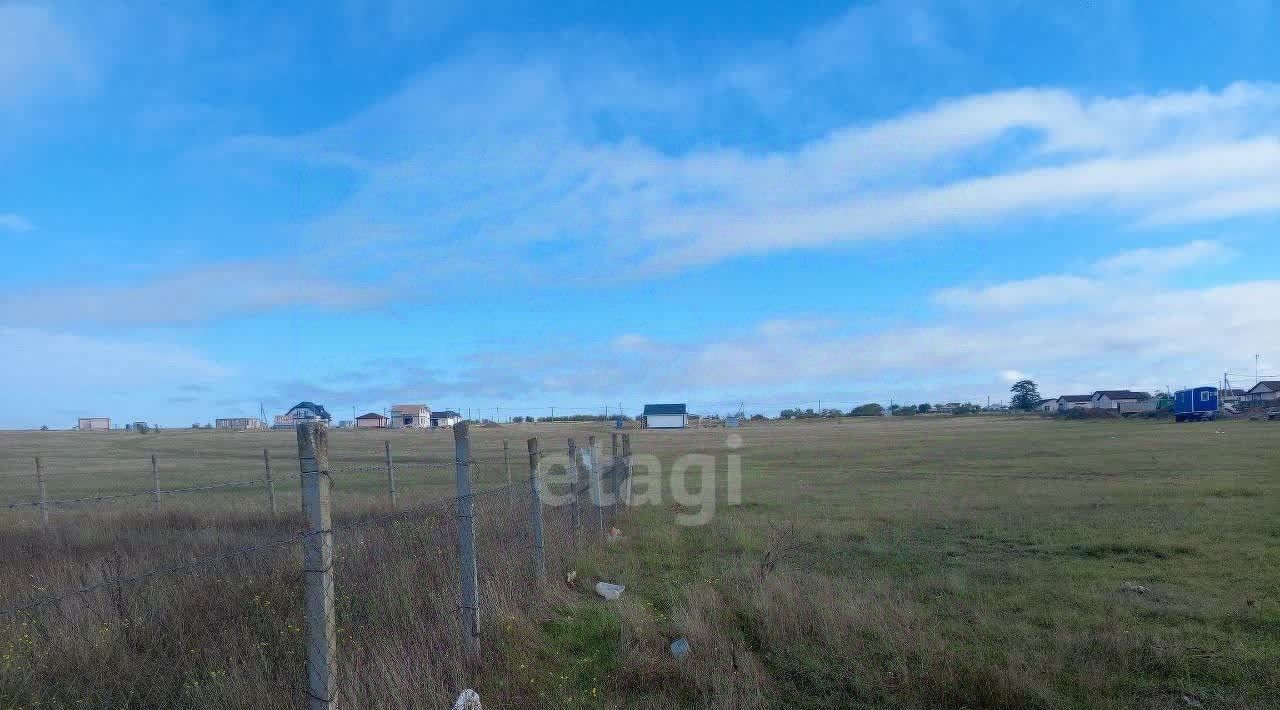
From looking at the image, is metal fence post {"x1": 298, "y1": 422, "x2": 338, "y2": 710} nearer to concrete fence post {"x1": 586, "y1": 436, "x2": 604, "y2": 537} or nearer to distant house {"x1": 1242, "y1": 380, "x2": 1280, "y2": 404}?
concrete fence post {"x1": 586, "y1": 436, "x2": 604, "y2": 537}

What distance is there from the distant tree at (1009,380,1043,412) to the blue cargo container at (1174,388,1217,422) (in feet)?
216

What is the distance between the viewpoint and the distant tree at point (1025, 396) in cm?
14262

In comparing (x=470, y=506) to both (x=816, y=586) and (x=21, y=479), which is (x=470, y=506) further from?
(x=21, y=479)

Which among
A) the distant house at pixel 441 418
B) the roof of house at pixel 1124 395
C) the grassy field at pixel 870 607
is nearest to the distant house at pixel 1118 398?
the roof of house at pixel 1124 395

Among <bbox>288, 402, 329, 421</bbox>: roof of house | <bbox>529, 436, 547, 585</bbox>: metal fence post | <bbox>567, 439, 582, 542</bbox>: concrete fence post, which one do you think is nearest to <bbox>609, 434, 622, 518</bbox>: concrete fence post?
<bbox>567, 439, 582, 542</bbox>: concrete fence post

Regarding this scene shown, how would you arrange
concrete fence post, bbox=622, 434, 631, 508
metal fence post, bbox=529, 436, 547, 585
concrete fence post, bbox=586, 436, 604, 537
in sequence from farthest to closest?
1. concrete fence post, bbox=622, 434, 631, 508
2. concrete fence post, bbox=586, 436, 604, 537
3. metal fence post, bbox=529, 436, 547, 585

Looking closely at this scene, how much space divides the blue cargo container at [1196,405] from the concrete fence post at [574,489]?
239 ft

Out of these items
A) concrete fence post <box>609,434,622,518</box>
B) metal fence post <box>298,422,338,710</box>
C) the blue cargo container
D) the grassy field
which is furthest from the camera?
the blue cargo container

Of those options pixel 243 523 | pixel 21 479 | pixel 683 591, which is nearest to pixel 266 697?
pixel 683 591

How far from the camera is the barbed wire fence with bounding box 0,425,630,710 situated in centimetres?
428

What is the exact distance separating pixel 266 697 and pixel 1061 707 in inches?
194

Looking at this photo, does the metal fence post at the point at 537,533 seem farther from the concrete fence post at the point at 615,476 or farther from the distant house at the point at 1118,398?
the distant house at the point at 1118,398

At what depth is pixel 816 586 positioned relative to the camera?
7828 mm

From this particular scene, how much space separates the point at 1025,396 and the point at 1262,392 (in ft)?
122
